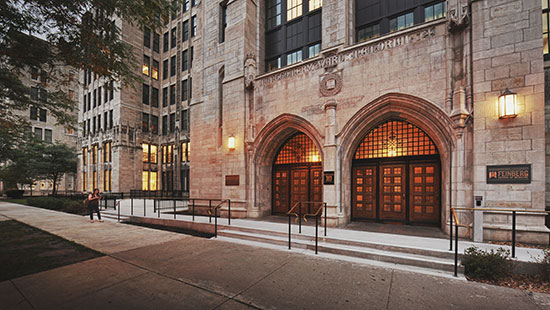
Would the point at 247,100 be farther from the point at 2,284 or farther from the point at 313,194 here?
the point at 2,284

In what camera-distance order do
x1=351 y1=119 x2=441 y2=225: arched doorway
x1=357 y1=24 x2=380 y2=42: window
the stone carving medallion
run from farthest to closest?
x1=357 y1=24 x2=380 y2=42: window
the stone carving medallion
x1=351 y1=119 x2=441 y2=225: arched doorway

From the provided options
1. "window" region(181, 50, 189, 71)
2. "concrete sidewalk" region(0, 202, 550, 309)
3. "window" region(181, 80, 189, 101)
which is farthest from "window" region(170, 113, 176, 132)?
"concrete sidewalk" region(0, 202, 550, 309)

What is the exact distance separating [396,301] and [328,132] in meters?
6.17

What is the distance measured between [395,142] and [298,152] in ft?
14.2

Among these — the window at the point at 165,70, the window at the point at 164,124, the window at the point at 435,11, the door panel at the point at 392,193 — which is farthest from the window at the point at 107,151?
the window at the point at 435,11

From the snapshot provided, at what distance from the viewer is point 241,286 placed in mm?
4215

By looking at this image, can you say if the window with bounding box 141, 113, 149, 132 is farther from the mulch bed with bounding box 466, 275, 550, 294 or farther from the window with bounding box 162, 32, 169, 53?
the mulch bed with bounding box 466, 275, 550, 294

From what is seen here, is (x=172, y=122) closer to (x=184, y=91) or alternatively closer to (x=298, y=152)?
(x=184, y=91)

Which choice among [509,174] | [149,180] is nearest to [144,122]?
[149,180]

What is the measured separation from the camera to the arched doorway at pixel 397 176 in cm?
856

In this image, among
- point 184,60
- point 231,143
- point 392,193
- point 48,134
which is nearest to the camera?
point 392,193

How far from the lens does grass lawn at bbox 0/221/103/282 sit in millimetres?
5112

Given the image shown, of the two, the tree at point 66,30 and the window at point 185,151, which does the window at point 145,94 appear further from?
the tree at point 66,30

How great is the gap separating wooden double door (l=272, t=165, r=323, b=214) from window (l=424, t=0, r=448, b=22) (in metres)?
7.21
